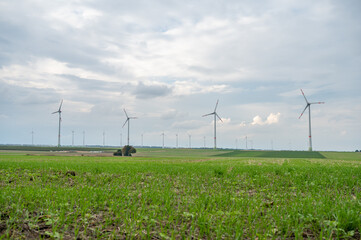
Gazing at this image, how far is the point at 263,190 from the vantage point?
35.8 feet

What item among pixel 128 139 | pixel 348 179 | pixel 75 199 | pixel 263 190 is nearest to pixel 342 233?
pixel 263 190

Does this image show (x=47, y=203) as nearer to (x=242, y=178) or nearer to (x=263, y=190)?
(x=263, y=190)

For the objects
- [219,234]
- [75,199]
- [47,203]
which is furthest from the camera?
[75,199]

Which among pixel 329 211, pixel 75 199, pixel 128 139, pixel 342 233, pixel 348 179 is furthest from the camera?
pixel 128 139

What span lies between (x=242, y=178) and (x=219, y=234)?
8.83 metres

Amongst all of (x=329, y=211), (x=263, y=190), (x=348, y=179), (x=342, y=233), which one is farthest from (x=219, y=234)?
(x=348, y=179)

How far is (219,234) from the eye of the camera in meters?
5.65

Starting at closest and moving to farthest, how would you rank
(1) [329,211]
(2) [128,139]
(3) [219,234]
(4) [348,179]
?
(3) [219,234] → (1) [329,211] → (4) [348,179] → (2) [128,139]

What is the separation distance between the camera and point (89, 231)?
244 inches

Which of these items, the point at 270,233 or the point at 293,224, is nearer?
the point at 270,233

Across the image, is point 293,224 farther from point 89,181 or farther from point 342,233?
point 89,181

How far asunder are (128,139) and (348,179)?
414 ft

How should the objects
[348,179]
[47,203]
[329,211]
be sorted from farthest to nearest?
[348,179], [47,203], [329,211]

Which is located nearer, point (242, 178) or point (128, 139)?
point (242, 178)
